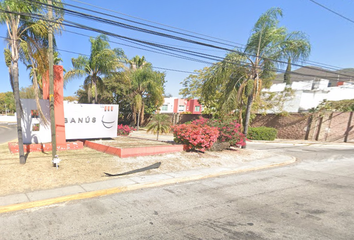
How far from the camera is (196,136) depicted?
10281mm

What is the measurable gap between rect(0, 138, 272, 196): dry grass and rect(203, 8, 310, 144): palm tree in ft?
15.8

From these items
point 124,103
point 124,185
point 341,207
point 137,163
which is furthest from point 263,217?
point 124,103

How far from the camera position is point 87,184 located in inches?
236

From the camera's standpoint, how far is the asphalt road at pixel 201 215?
363 cm

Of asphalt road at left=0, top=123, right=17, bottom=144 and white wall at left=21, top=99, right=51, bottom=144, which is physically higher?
white wall at left=21, top=99, right=51, bottom=144

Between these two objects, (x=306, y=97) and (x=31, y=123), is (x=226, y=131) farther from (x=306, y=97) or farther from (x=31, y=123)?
(x=306, y=97)

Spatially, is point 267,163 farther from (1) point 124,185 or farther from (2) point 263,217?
(1) point 124,185

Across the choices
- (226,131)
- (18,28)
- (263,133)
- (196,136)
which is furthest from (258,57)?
(18,28)

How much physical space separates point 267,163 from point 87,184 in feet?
26.5

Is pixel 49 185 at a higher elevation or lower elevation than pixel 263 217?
lower

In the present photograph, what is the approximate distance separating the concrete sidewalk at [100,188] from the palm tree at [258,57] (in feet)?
20.5

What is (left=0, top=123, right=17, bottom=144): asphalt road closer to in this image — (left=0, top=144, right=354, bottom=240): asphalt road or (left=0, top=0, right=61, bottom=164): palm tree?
(left=0, top=0, right=61, bottom=164): palm tree

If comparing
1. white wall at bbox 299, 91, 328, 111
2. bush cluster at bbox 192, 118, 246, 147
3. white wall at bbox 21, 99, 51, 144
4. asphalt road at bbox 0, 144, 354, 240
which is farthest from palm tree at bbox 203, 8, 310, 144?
white wall at bbox 299, 91, 328, 111

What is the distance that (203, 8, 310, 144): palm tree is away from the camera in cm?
1252
